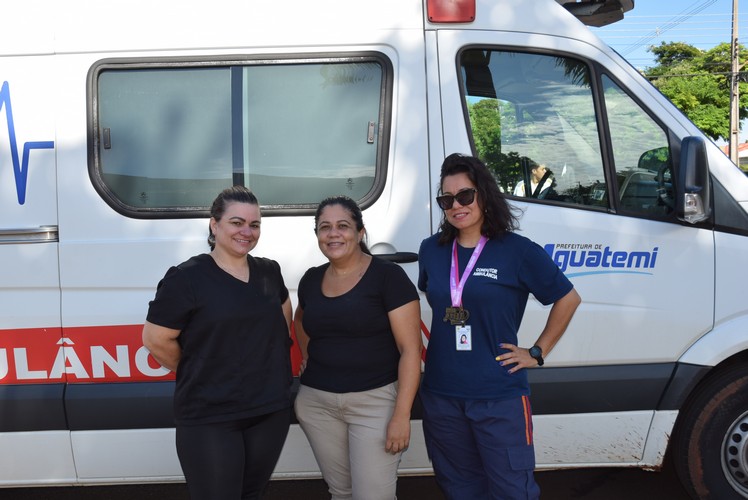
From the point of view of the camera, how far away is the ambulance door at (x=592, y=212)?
3.07 meters

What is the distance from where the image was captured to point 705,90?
31234 millimetres

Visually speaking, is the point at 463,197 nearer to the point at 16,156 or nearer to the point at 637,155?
the point at 637,155

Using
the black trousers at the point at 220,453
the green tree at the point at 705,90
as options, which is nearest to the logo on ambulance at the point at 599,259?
the black trousers at the point at 220,453

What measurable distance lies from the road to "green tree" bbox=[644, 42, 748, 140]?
2827 centimetres

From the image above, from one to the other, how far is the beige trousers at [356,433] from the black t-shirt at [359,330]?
1.8 inches

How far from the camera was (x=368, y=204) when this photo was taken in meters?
3.05

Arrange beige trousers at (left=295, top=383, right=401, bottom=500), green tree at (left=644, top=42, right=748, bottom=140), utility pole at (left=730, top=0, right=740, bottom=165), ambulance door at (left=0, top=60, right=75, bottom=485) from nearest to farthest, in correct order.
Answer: beige trousers at (left=295, top=383, right=401, bottom=500) < ambulance door at (left=0, top=60, right=75, bottom=485) < utility pole at (left=730, top=0, right=740, bottom=165) < green tree at (left=644, top=42, right=748, bottom=140)

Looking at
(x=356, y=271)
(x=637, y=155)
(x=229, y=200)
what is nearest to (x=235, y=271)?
(x=229, y=200)

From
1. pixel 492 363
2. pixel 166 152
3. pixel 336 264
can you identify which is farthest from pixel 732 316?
pixel 166 152

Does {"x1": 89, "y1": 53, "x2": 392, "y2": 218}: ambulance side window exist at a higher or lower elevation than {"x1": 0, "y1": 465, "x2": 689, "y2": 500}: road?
higher

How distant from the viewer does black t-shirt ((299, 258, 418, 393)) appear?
252 centimetres

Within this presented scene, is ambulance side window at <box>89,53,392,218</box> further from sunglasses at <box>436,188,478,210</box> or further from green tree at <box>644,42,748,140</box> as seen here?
green tree at <box>644,42,748,140</box>

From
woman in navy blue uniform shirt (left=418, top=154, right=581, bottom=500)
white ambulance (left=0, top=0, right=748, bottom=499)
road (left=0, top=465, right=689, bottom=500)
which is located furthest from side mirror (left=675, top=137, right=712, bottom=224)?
road (left=0, top=465, right=689, bottom=500)

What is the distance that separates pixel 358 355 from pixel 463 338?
389 mm
